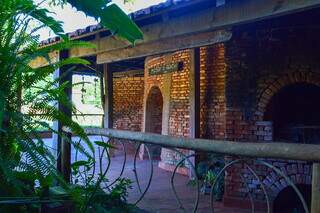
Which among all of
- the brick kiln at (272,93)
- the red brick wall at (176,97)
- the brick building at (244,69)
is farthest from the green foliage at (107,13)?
the red brick wall at (176,97)

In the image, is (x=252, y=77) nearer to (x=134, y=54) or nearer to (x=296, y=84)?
(x=296, y=84)

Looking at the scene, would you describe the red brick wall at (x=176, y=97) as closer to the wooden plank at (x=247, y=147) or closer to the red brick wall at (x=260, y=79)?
the red brick wall at (x=260, y=79)

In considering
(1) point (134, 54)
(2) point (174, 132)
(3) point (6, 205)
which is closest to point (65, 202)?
(3) point (6, 205)

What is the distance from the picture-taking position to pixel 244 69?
6141 millimetres

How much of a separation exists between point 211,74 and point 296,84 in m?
2.18

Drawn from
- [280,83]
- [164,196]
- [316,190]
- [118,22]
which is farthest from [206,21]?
[164,196]

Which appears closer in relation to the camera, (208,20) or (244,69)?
(208,20)

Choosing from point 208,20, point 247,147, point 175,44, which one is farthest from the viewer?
point 175,44

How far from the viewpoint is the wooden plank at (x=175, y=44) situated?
435 centimetres

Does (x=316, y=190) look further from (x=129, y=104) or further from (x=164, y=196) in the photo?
(x=129, y=104)

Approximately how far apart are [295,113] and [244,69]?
1218 millimetres

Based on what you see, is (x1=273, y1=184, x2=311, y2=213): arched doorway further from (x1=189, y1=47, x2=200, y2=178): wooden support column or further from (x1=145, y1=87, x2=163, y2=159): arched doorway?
(x1=145, y1=87, x2=163, y2=159): arched doorway

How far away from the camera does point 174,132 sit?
8.93 metres

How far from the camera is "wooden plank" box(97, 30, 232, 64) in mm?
4354
